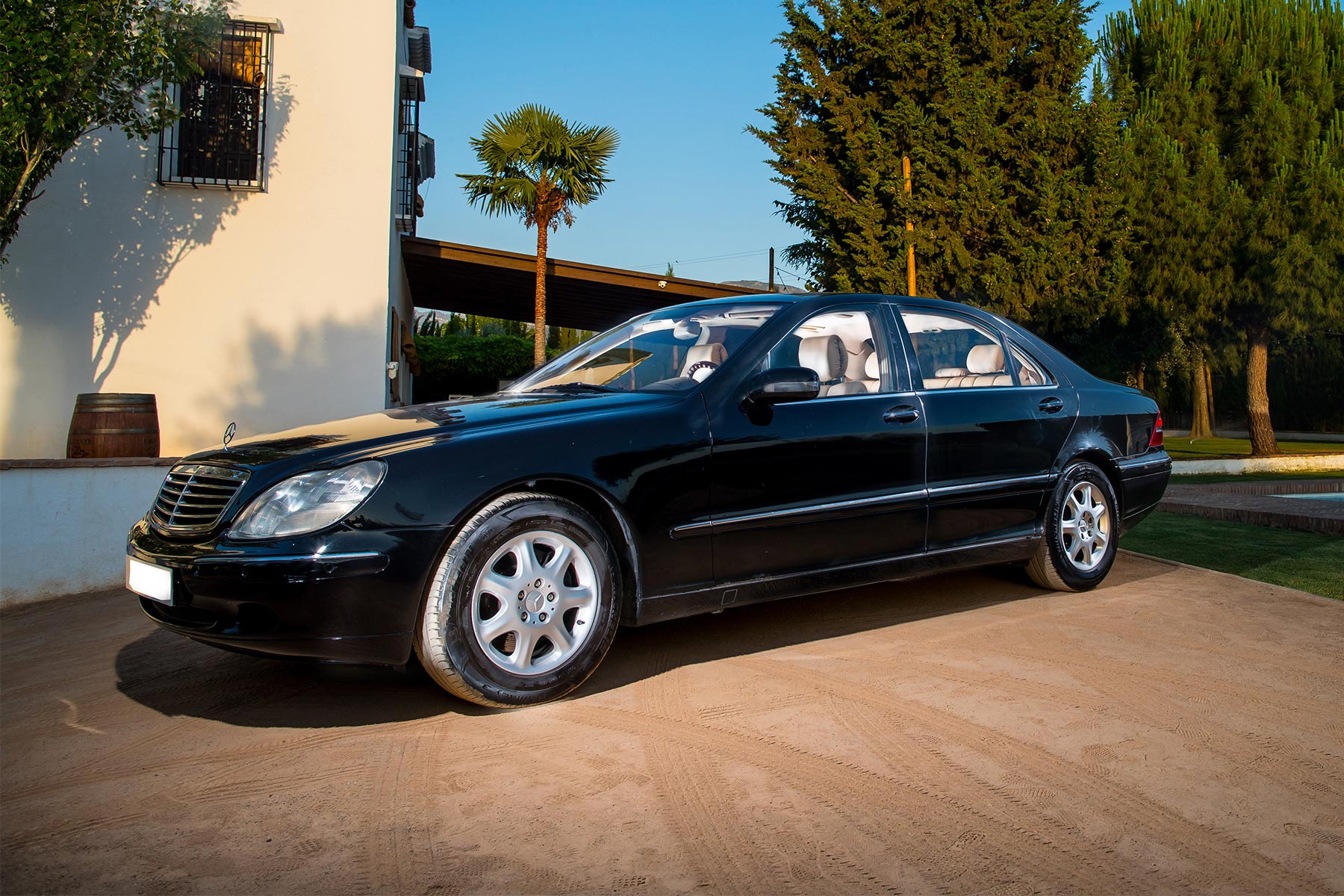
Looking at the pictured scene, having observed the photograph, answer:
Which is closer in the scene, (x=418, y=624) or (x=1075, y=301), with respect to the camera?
(x=418, y=624)

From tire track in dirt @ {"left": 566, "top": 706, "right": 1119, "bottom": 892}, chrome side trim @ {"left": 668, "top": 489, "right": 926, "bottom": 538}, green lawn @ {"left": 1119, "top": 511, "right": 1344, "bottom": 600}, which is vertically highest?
chrome side trim @ {"left": 668, "top": 489, "right": 926, "bottom": 538}

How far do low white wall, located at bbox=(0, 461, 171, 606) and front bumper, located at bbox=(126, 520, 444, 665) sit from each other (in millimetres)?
4448

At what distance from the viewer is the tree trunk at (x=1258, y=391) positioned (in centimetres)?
2269

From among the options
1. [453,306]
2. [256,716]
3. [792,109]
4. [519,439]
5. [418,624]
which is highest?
[792,109]

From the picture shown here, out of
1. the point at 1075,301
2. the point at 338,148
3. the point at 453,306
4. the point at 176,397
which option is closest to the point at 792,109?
the point at 1075,301

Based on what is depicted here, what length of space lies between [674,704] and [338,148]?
864 centimetres

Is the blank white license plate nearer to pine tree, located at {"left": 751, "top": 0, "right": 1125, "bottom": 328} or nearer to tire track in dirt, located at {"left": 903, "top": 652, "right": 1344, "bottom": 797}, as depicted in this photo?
tire track in dirt, located at {"left": 903, "top": 652, "right": 1344, "bottom": 797}

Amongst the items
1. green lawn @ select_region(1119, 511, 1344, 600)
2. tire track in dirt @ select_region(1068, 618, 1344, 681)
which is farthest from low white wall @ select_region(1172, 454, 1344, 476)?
tire track in dirt @ select_region(1068, 618, 1344, 681)

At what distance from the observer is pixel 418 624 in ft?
11.1

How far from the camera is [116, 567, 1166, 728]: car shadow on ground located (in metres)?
3.59

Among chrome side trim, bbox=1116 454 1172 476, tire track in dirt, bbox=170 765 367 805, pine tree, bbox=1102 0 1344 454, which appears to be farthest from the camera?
pine tree, bbox=1102 0 1344 454

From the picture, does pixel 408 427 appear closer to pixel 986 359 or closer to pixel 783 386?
pixel 783 386

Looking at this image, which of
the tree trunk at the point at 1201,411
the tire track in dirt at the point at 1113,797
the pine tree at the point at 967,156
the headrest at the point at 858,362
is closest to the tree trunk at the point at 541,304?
the pine tree at the point at 967,156

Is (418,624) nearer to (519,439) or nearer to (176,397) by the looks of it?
(519,439)
